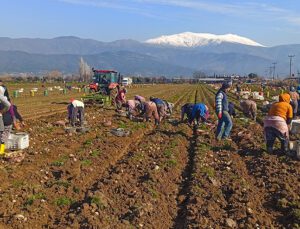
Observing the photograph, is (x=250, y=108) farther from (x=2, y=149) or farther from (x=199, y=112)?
(x=2, y=149)

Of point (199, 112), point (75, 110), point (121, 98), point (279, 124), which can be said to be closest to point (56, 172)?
point (279, 124)

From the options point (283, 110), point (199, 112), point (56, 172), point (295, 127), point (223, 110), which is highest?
point (283, 110)

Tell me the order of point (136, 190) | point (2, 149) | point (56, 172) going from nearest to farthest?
point (136, 190) < point (56, 172) < point (2, 149)

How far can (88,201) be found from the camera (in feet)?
24.6

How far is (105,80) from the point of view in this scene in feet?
97.2

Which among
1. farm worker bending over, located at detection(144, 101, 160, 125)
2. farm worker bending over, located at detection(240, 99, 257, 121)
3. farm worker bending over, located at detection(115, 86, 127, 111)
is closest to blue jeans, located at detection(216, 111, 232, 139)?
farm worker bending over, located at detection(144, 101, 160, 125)

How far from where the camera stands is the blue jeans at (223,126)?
13.8 meters

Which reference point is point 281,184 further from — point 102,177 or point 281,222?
point 102,177

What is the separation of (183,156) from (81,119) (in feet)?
19.3

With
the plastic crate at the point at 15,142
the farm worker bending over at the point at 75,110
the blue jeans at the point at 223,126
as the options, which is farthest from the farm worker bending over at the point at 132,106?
the plastic crate at the point at 15,142

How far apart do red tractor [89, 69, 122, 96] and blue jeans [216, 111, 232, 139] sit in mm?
15278

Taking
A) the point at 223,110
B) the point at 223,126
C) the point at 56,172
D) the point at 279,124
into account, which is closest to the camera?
the point at 56,172

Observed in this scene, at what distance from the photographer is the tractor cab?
2919 cm

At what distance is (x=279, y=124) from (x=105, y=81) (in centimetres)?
1944
